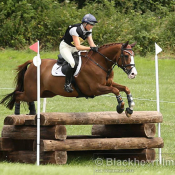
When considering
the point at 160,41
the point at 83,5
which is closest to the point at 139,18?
the point at 160,41

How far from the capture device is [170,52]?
1009 inches

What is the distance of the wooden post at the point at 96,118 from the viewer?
30.7ft

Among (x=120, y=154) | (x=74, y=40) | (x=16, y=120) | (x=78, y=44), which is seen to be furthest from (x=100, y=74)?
(x=16, y=120)

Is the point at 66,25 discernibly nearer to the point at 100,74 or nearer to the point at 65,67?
the point at 65,67

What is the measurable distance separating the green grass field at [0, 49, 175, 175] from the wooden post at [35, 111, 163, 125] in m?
0.73

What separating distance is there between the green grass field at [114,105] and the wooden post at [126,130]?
66cm

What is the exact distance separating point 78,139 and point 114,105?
784 centimetres

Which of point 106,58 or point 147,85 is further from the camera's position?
point 147,85

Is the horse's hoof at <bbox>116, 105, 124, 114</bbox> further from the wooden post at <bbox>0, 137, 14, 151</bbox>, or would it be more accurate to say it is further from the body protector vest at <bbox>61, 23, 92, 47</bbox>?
Answer: the wooden post at <bbox>0, 137, 14, 151</bbox>

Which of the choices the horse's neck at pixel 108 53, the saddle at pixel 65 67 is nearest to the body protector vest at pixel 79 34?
the saddle at pixel 65 67

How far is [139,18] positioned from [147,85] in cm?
607

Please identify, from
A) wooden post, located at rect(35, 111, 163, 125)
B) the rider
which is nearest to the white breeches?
the rider

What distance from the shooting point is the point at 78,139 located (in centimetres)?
960

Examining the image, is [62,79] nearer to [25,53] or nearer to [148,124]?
[148,124]
